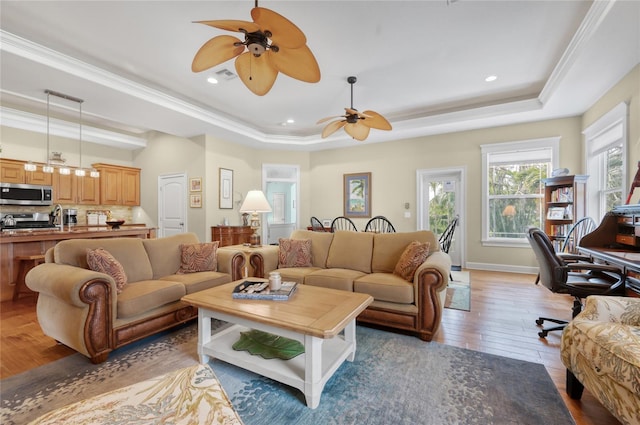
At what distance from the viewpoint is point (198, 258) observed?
10.5ft

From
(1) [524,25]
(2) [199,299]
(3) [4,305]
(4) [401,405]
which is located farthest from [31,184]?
(1) [524,25]

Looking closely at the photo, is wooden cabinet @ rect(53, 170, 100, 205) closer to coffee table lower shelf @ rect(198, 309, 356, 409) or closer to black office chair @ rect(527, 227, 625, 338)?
coffee table lower shelf @ rect(198, 309, 356, 409)

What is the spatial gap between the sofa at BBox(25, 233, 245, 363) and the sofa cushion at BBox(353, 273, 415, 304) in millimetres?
1499

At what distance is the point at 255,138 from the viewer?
237 inches

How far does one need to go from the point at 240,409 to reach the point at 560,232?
17.3 feet

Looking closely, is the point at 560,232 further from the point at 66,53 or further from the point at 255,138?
the point at 66,53

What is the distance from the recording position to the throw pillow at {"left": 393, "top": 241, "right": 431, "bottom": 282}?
2.71 m

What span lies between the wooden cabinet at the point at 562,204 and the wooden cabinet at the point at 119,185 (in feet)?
27.6

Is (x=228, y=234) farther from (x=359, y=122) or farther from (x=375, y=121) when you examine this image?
(x=375, y=121)

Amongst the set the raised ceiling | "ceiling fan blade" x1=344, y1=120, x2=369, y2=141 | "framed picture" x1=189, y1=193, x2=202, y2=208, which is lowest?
"framed picture" x1=189, y1=193, x2=202, y2=208

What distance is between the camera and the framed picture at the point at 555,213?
442 centimetres

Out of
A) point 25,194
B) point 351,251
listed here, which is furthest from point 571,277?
point 25,194

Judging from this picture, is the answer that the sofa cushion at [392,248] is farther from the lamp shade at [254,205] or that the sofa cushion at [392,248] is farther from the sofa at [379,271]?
the lamp shade at [254,205]

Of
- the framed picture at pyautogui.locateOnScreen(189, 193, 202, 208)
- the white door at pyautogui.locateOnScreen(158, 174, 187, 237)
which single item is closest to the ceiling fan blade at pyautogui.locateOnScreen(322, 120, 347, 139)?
the framed picture at pyautogui.locateOnScreen(189, 193, 202, 208)
